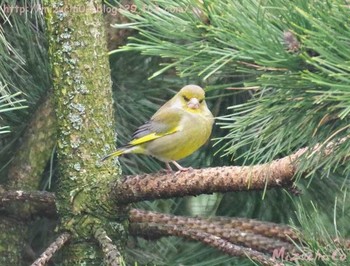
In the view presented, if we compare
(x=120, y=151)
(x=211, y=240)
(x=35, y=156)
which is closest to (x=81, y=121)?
(x=120, y=151)

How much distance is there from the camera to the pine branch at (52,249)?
201 cm

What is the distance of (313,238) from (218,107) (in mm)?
1212

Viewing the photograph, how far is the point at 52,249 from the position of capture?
2070mm

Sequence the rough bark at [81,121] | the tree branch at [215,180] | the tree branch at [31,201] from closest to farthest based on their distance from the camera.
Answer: the tree branch at [215,180] → the rough bark at [81,121] → the tree branch at [31,201]

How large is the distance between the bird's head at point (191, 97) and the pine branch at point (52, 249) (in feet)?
2.07

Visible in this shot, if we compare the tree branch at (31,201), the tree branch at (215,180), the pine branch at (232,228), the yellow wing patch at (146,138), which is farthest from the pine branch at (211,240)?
the yellow wing patch at (146,138)

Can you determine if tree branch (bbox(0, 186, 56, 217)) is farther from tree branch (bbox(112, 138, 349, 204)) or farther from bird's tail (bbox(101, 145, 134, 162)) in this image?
tree branch (bbox(112, 138, 349, 204))

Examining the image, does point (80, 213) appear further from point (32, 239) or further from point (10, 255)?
point (32, 239)

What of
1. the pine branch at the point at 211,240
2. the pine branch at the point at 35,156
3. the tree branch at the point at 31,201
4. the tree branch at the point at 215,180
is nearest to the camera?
the tree branch at the point at 215,180

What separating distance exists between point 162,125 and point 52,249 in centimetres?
72

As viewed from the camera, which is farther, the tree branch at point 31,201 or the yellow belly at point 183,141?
the yellow belly at point 183,141

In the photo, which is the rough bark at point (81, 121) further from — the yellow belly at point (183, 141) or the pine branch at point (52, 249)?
the yellow belly at point (183, 141)

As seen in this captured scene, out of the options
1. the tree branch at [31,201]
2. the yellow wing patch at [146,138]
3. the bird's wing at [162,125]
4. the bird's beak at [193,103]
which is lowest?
the tree branch at [31,201]

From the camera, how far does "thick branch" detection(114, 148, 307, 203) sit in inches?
70.8
